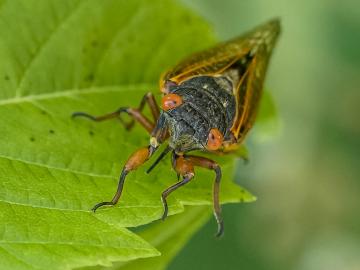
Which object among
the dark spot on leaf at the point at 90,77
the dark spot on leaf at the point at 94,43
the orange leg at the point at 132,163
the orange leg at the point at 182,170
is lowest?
the orange leg at the point at 132,163

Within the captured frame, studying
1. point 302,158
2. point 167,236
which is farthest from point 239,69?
point 302,158

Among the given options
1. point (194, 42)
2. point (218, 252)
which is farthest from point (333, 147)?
point (194, 42)

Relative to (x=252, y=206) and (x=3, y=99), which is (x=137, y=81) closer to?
(x=3, y=99)


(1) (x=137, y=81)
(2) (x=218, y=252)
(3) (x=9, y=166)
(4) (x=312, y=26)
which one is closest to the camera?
(3) (x=9, y=166)

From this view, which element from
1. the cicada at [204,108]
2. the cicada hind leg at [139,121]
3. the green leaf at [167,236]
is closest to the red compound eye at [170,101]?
the cicada at [204,108]

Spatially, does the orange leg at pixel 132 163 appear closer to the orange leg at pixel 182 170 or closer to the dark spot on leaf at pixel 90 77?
the orange leg at pixel 182 170

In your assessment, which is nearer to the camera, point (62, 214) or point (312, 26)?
point (62, 214)

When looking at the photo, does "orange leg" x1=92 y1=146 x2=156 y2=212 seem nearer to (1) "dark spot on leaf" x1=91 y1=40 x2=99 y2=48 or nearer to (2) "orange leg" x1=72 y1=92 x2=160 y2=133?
(2) "orange leg" x1=72 y1=92 x2=160 y2=133
